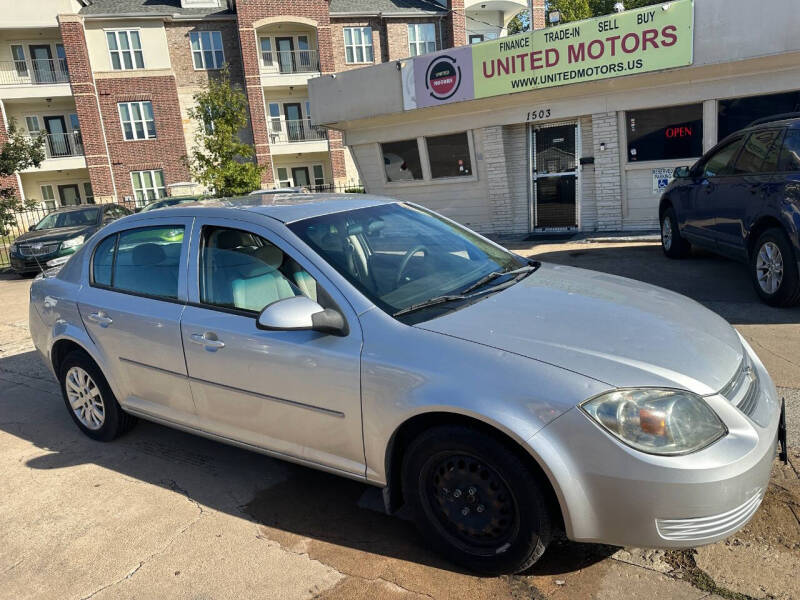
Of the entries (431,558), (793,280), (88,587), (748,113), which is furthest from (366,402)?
(748,113)

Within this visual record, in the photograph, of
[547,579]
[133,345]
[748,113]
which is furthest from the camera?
[748,113]

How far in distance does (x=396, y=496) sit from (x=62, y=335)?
282 centimetres

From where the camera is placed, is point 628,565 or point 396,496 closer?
point 628,565

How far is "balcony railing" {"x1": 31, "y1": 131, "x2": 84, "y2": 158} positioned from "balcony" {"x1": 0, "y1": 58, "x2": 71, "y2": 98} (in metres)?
2.11

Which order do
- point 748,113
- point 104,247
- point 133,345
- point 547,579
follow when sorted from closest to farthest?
point 547,579
point 133,345
point 104,247
point 748,113

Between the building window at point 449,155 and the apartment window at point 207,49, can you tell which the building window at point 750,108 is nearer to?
the building window at point 449,155

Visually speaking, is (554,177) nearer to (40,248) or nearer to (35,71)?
(40,248)

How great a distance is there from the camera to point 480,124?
12.6 meters

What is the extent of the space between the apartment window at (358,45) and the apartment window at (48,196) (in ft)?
58.4

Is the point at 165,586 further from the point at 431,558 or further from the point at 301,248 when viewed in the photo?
the point at 301,248

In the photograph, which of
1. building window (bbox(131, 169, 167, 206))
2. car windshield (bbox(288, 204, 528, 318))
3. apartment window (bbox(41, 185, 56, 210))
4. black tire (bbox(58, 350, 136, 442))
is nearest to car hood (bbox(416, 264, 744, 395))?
car windshield (bbox(288, 204, 528, 318))

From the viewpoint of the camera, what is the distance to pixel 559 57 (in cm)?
1101

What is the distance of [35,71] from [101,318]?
34.7 meters

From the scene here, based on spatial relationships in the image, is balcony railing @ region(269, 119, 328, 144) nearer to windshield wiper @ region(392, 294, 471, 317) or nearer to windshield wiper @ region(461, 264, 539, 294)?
windshield wiper @ region(461, 264, 539, 294)
